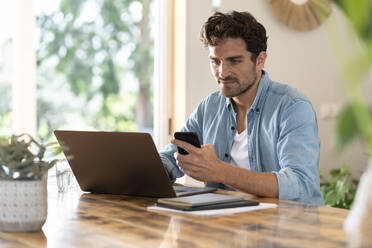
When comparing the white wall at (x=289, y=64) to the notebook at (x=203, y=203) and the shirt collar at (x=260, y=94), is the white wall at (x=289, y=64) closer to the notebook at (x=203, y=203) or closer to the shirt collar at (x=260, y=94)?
the shirt collar at (x=260, y=94)

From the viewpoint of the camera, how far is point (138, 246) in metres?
1.05

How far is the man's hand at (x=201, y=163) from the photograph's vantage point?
5.69 feet

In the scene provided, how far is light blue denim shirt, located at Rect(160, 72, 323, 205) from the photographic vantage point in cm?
184

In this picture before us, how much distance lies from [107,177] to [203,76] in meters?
1.72

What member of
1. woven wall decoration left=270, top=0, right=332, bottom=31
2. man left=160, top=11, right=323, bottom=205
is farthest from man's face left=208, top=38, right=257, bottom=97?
woven wall decoration left=270, top=0, right=332, bottom=31

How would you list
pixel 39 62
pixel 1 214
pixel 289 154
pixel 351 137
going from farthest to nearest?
pixel 39 62
pixel 289 154
pixel 1 214
pixel 351 137

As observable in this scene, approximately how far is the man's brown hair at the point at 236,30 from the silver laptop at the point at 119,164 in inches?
29.4

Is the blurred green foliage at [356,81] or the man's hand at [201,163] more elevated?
the blurred green foliage at [356,81]

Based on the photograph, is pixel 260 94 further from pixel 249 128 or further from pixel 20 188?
pixel 20 188

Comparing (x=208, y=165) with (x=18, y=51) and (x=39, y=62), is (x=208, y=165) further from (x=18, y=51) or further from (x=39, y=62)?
(x=39, y=62)

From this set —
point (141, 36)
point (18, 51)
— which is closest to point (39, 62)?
point (141, 36)

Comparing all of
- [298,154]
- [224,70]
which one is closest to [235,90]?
[224,70]

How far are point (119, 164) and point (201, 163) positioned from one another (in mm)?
272

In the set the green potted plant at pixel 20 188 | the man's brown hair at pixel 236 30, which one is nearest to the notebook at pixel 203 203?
the green potted plant at pixel 20 188
